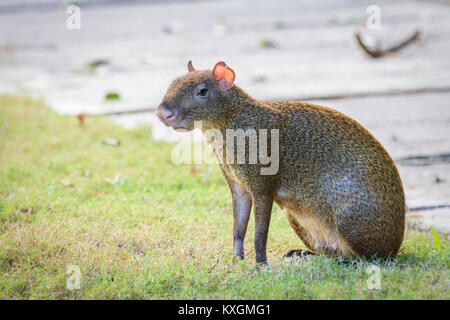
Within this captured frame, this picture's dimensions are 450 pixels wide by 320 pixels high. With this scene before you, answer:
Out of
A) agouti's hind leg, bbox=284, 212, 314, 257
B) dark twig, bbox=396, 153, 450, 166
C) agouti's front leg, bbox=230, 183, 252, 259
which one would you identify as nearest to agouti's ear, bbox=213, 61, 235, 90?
agouti's front leg, bbox=230, 183, 252, 259

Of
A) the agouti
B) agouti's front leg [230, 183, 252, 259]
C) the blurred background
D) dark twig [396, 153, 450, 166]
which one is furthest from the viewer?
the blurred background

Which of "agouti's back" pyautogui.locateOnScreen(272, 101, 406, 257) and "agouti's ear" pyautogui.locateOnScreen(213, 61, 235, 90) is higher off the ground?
"agouti's ear" pyautogui.locateOnScreen(213, 61, 235, 90)

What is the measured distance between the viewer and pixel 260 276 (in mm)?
3473

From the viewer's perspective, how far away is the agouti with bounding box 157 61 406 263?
11.6 feet

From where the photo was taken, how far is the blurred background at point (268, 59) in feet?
21.7

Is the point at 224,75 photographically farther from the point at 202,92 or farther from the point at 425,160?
the point at 425,160

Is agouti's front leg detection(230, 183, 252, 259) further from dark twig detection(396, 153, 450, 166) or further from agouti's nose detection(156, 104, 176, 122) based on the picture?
dark twig detection(396, 153, 450, 166)

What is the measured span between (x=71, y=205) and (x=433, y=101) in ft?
15.3

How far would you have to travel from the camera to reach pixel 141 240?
161 inches

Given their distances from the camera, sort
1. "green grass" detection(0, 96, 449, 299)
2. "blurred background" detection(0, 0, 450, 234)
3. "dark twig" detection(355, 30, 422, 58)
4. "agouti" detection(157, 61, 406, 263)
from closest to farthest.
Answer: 1. "green grass" detection(0, 96, 449, 299)
2. "agouti" detection(157, 61, 406, 263)
3. "blurred background" detection(0, 0, 450, 234)
4. "dark twig" detection(355, 30, 422, 58)

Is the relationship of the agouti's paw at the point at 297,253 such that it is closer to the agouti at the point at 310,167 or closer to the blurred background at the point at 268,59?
the agouti at the point at 310,167

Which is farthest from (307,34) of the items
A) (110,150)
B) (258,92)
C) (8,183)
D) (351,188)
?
(351,188)
